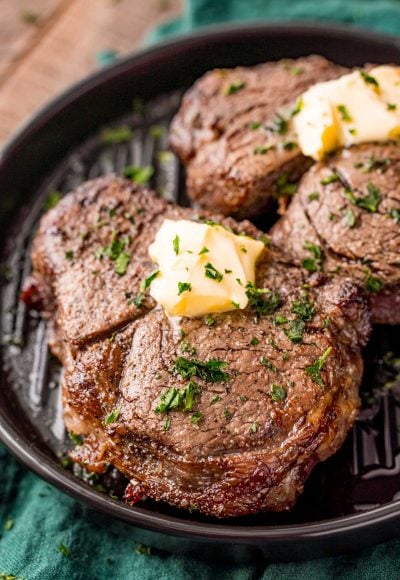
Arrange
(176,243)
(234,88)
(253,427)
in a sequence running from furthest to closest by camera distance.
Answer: (234,88)
(176,243)
(253,427)

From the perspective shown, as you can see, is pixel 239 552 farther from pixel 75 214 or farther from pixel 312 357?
pixel 75 214

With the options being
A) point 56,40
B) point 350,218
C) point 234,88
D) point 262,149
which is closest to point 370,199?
point 350,218

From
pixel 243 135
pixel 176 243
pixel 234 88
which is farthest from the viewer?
pixel 234 88

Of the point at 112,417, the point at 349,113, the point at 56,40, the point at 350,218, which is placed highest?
the point at 56,40

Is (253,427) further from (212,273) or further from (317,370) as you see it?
(212,273)

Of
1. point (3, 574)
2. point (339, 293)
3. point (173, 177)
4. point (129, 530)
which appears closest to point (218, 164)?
point (173, 177)

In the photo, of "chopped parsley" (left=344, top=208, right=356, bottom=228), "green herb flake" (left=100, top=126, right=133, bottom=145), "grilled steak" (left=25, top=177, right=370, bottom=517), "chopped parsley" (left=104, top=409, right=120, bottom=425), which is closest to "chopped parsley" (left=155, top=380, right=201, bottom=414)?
"grilled steak" (left=25, top=177, right=370, bottom=517)

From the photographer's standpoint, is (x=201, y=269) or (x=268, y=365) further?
(x=201, y=269)
